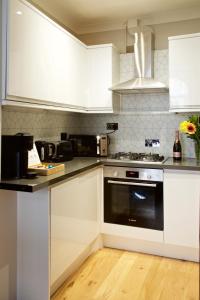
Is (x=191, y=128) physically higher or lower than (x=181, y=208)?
higher

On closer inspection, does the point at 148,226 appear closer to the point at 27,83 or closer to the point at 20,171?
the point at 20,171

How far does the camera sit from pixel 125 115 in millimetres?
3236

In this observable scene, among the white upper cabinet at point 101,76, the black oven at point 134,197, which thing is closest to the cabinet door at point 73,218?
the black oven at point 134,197

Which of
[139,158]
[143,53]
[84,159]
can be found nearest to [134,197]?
[139,158]

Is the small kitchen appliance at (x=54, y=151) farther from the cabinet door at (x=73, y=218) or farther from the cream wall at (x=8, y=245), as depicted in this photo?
the cream wall at (x=8, y=245)

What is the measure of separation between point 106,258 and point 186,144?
1446mm

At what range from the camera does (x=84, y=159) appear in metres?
2.86

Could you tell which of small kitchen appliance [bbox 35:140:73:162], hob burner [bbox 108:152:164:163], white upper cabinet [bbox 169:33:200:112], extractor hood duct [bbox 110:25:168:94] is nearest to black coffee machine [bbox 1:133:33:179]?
small kitchen appliance [bbox 35:140:73:162]

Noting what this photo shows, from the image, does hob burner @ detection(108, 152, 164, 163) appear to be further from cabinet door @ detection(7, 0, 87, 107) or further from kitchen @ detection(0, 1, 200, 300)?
cabinet door @ detection(7, 0, 87, 107)

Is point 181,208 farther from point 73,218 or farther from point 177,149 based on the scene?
point 73,218

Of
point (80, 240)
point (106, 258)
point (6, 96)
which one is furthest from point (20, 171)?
point (106, 258)

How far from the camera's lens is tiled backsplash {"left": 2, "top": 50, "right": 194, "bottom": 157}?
9.89ft

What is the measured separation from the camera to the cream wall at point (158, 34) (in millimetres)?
2943

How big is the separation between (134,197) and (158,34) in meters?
1.80
